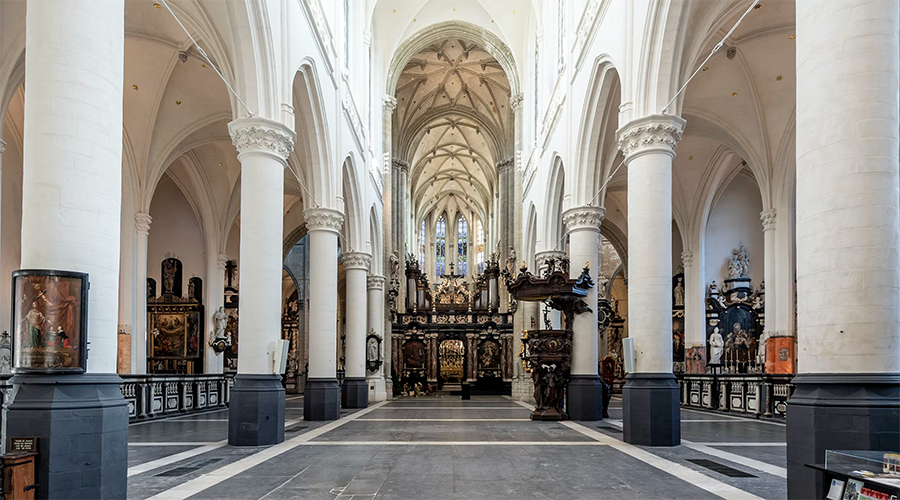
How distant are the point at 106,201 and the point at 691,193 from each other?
22.6m

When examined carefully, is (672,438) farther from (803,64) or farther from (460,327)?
(460,327)

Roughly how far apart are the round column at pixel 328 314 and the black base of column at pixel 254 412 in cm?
474

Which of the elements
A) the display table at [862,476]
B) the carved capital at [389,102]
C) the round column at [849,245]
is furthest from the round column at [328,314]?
the carved capital at [389,102]

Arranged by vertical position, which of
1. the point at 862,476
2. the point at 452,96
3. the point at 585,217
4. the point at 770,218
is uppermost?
the point at 452,96

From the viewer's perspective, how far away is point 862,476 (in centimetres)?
407

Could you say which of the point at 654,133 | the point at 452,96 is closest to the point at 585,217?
the point at 654,133

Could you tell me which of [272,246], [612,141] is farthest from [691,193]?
[272,246]

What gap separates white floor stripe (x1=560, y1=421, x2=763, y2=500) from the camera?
6895 mm

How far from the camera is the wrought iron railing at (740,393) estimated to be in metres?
16.2

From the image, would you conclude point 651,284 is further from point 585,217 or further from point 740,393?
point 740,393

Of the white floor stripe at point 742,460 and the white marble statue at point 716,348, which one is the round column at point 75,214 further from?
the white marble statue at point 716,348

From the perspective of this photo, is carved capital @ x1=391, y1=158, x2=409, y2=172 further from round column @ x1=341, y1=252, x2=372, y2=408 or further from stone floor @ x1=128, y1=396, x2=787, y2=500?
stone floor @ x1=128, y1=396, x2=787, y2=500

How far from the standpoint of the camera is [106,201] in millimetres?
6477

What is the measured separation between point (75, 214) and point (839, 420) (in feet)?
21.7
